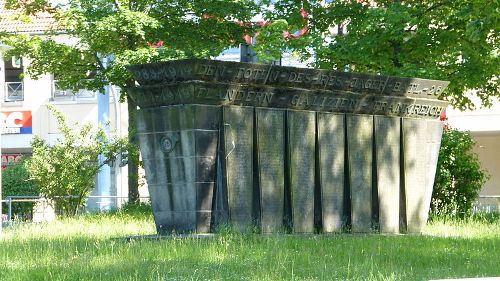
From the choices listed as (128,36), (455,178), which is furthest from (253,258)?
(128,36)

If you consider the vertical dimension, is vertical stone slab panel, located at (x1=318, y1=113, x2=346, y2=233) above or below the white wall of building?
below

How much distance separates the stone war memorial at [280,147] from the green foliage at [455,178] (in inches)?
243

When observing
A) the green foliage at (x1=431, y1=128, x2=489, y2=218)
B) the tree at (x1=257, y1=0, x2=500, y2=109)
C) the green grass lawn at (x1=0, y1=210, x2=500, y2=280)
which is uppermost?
the tree at (x1=257, y1=0, x2=500, y2=109)

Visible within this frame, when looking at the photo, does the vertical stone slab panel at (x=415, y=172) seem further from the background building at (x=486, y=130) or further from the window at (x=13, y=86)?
the window at (x=13, y=86)

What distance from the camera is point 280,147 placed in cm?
1655

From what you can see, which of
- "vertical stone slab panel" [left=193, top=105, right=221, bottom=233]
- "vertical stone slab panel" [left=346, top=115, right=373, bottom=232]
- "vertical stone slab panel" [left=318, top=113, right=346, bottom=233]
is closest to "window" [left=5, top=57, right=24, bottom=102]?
"vertical stone slab panel" [left=346, top=115, right=373, bottom=232]

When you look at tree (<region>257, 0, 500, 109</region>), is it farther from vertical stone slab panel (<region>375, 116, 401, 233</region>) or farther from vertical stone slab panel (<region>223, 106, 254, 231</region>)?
vertical stone slab panel (<region>223, 106, 254, 231</region>)

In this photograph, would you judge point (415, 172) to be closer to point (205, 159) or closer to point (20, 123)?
point (205, 159)

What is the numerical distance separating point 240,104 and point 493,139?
35.4 metres

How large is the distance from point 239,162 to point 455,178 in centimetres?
1023

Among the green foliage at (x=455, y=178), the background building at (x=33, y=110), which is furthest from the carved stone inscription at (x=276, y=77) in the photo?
the background building at (x=33, y=110)

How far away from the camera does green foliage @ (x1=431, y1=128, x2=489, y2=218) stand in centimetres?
2478

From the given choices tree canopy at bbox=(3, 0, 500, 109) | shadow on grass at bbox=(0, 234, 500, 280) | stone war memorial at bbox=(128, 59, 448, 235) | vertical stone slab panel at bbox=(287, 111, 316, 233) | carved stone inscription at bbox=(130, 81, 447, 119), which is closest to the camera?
shadow on grass at bbox=(0, 234, 500, 280)

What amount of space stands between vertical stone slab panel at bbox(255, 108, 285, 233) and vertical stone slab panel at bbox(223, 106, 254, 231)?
18 centimetres
